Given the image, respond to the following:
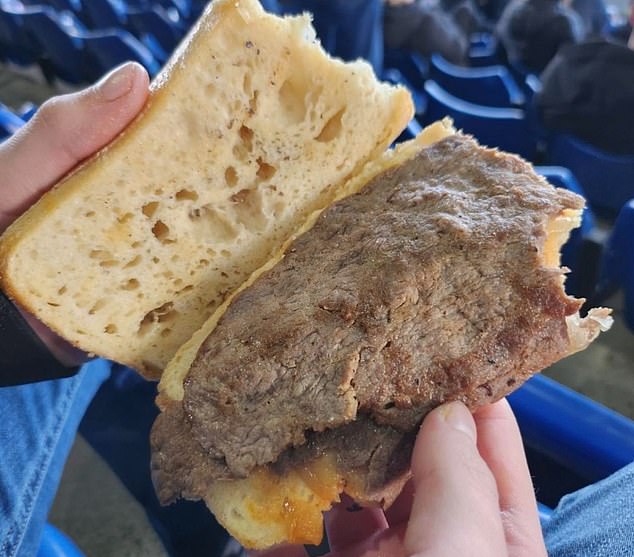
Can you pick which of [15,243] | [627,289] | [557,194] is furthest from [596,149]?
[15,243]

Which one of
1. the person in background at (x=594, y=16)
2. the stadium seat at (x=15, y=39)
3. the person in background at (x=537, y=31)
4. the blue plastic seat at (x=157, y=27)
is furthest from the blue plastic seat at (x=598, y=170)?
the stadium seat at (x=15, y=39)

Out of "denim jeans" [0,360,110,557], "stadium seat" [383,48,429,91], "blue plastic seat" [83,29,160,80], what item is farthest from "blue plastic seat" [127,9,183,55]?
"denim jeans" [0,360,110,557]

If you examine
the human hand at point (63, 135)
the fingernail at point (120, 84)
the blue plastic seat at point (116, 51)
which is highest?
the fingernail at point (120, 84)

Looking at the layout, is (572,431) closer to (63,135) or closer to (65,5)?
(63,135)

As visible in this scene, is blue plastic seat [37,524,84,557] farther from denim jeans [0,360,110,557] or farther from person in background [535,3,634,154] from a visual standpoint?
person in background [535,3,634,154]

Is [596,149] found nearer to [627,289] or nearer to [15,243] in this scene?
[627,289]

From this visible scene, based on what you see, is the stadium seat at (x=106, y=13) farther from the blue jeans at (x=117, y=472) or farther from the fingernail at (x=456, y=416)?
the fingernail at (x=456, y=416)

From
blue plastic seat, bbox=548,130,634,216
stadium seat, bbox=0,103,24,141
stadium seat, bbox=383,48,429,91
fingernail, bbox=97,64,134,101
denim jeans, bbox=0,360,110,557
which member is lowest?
blue plastic seat, bbox=548,130,634,216
